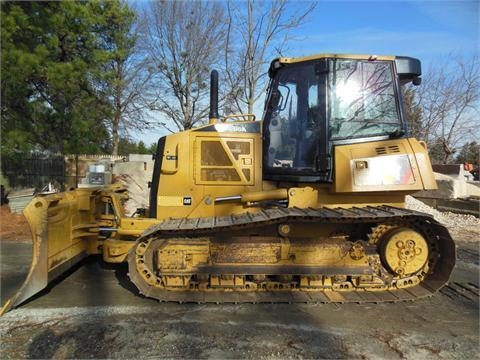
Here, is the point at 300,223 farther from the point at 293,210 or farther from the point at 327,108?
the point at 327,108

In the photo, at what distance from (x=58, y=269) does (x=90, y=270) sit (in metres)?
1.23

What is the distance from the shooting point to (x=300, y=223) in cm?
504

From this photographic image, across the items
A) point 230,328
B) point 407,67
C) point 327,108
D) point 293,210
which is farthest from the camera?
point 407,67

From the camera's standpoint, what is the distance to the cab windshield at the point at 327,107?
199 inches

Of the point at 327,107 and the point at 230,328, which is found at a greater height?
the point at 327,107

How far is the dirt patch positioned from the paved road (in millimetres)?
4331

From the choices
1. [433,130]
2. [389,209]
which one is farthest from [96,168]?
[433,130]

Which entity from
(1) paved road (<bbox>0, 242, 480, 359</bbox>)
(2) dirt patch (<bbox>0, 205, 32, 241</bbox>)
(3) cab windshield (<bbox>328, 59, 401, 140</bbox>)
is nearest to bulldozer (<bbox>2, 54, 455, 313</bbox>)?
(3) cab windshield (<bbox>328, 59, 401, 140</bbox>)

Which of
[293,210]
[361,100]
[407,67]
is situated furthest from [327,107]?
[293,210]

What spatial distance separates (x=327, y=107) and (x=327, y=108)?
0.01 m

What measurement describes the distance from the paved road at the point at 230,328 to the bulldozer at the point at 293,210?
0.20m

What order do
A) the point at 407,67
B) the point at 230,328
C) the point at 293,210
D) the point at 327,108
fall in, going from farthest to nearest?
the point at 407,67 < the point at 327,108 < the point at 293,210 < the point at 230,328

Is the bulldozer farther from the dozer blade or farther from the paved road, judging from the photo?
the paved road

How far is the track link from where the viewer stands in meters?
4.62
